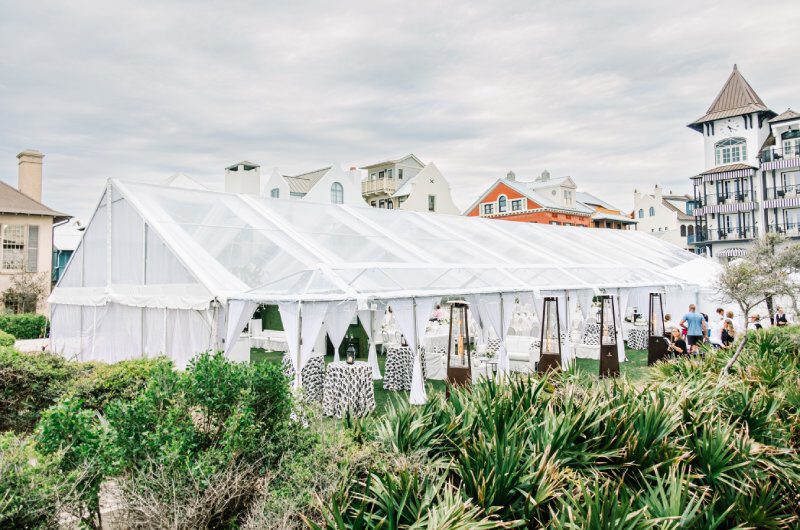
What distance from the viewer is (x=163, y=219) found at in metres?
12.1

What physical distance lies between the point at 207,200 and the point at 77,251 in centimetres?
466

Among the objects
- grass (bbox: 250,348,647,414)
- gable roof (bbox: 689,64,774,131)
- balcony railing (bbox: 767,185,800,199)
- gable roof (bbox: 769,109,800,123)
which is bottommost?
grass (bbox: 250,348,647,414)

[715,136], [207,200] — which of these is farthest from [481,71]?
[715,136]

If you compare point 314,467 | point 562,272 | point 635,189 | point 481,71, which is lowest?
point 314,467

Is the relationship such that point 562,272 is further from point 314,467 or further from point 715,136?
point 715,136

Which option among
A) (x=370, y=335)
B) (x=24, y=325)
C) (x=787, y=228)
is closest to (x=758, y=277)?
(x=370, y=335)

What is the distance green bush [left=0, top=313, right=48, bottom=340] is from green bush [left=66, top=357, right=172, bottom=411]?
54.7 ft

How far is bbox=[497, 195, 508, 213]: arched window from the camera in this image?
154 ft

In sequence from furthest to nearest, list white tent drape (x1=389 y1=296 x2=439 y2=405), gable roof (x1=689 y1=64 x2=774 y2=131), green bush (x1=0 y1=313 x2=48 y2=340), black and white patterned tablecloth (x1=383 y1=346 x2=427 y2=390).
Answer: gable roof (x1=689 y1=64 x2=774 y2=131), green bush (x1=0 y1=313 x2=48 y2=340), black and white patterned tablecloth (x1=383 y1=346 x2=427 y2=390), white tent drape (x1=389 y1=296 x2=439 y2=405)

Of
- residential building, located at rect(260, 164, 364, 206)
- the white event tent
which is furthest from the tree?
residential building, located at rect(260, 164, 364, 206)

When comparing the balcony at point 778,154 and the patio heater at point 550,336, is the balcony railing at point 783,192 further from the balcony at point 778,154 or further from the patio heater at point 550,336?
the patio heater at point 550,336

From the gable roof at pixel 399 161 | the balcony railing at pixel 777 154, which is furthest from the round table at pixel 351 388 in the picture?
the balcony railing at pixel 777 154

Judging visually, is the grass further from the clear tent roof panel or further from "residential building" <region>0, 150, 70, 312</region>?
"residential building" <region>0, 150, 70, 312</region>

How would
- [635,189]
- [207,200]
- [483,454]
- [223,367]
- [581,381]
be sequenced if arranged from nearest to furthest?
[483,454], [223,367], [581,381], [207,200], [635,189]
